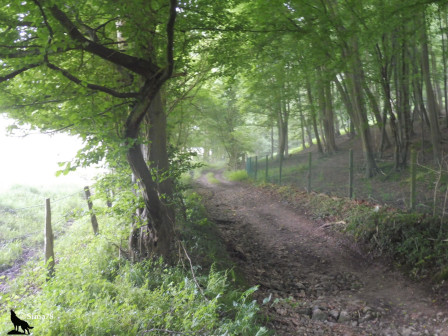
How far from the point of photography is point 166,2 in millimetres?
4652

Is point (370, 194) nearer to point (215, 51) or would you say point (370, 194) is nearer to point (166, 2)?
point (215, 51)

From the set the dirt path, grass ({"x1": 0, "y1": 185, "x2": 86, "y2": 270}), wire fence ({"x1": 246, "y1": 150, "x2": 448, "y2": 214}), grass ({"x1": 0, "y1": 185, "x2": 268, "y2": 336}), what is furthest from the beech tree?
wire fence ({"x1": 246, "y1": 150, "x2": 448, "y2": 214})

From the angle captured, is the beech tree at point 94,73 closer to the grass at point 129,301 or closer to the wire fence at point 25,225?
the grass at point 129,301

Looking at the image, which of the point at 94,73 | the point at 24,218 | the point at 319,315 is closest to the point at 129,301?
the point at 319,315

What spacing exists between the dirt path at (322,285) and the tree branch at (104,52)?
3792 millimetres

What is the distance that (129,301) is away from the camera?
159 inches

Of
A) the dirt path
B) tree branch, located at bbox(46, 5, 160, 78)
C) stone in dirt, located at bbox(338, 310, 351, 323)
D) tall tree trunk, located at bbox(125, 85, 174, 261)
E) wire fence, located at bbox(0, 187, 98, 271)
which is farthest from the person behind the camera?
wire fence, located at bbox(0, 187, 98, 271)

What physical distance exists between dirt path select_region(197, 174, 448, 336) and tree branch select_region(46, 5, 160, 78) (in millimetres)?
3792

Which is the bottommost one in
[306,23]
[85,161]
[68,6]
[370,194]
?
[370,194]

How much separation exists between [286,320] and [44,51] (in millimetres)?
4750

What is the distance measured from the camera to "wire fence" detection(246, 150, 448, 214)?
22.3 feet

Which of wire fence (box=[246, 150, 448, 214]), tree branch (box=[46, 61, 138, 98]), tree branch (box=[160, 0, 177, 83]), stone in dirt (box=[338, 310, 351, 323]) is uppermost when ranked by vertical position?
tree branch (box=[160, 0, 177, 83])

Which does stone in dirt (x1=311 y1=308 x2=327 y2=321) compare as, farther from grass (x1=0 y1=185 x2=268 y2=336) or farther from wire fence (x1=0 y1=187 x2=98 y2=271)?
wire fence (x1=0 y1=187 x2=98 y2=271)

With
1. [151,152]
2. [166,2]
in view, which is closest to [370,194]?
[151,152]
